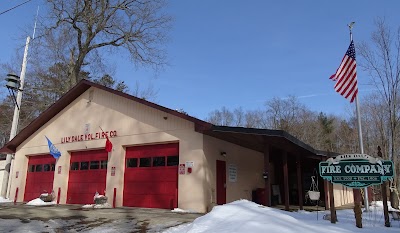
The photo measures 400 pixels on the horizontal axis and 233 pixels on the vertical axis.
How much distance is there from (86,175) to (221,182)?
7551mm

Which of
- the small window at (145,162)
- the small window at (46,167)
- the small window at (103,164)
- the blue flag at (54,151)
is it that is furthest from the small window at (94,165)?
the small window at (46,167)

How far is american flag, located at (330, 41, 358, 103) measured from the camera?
1353 centimetres

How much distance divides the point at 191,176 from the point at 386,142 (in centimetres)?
924

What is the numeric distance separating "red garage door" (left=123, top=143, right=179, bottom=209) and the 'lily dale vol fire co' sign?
7.76 meters

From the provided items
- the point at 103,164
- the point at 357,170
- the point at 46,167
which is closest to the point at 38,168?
the point at 46,167

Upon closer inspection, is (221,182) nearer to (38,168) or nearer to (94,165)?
(94,165)

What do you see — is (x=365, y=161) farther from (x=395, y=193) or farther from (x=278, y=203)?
(x=278, y=203)

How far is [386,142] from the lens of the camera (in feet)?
52.5

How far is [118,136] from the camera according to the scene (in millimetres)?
17125

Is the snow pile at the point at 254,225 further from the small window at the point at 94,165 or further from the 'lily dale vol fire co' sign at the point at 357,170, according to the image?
the small window at the point at 94,165

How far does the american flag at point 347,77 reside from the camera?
13531 mm

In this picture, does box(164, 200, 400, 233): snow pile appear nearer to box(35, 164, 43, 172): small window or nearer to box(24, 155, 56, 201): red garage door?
box(24, 155, 56, 201): red garage door

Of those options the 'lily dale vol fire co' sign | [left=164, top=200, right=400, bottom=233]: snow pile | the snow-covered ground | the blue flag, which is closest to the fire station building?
the blue flag

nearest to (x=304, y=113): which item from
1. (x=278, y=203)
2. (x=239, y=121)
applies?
(x=239, y=121)
